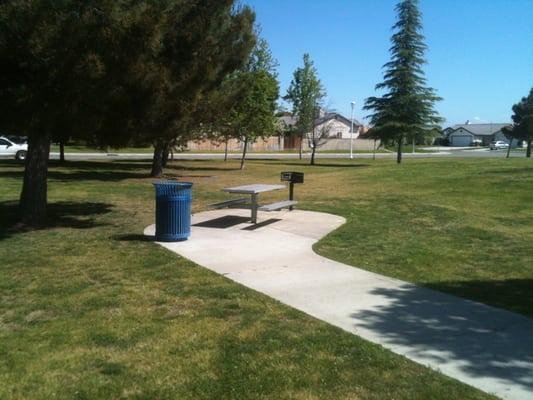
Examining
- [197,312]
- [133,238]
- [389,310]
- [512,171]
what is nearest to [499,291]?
[389,310]

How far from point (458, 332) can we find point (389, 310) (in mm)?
806

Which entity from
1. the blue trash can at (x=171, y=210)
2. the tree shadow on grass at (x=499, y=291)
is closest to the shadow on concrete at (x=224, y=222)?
the blue trash can at (x=171, y=210)

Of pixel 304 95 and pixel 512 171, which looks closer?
pixel 512 171

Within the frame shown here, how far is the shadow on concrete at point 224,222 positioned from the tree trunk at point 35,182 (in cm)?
301

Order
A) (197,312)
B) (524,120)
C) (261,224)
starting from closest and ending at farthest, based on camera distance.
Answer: (197,312), (261,224), (524,120)

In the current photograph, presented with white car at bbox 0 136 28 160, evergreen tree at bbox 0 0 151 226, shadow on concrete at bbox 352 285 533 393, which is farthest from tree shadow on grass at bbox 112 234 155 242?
white car at bbox 0 136 28 160

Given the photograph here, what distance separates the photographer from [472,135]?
124m

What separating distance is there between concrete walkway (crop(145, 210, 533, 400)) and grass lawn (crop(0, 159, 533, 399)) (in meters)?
0.25

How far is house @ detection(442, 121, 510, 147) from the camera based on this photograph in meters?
122

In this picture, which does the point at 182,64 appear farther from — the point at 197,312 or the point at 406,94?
the point at 406,94

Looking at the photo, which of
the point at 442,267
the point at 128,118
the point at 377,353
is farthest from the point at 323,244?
the point at 377,353

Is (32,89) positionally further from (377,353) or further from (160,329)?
(377,353)

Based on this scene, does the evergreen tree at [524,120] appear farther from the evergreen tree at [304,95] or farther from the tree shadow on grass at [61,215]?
the tree shadow on grass at [61,215]

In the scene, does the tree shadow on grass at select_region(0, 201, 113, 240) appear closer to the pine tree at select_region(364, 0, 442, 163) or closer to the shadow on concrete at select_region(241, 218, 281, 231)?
the shadow on concrete at select_region(241, 218, 281, 231)
